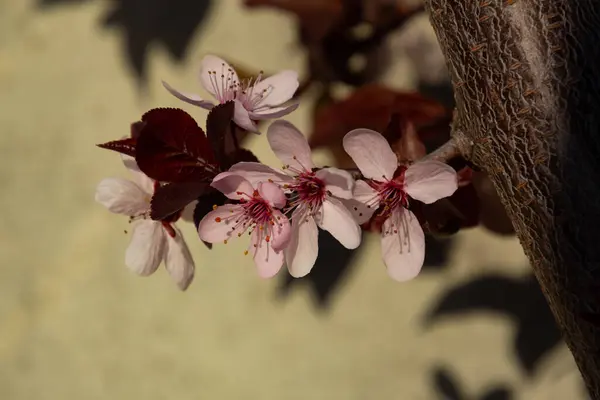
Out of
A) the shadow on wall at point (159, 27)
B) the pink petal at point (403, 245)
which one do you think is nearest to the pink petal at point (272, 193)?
the pink petal at point (403, 245)

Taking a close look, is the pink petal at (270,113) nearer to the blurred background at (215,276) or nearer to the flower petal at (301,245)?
the flower petal at (301,245)

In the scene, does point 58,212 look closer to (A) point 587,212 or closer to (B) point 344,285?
(B) point 344,285

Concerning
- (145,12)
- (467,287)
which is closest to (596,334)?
(467,287)

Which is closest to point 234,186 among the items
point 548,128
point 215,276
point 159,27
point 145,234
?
point 145,234

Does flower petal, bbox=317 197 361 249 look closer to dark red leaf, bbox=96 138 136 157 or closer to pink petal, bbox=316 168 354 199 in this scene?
pink petal, bbox=316 168 354 199

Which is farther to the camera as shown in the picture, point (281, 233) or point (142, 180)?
point (142, 180)

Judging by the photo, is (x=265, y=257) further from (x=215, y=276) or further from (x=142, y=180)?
(x=215, y=276)

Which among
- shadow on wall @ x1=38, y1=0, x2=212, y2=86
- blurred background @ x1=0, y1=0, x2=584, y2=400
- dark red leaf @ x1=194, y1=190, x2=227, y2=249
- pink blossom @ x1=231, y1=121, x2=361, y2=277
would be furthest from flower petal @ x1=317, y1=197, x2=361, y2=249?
shadow on wall @ x1=38, y1=0, x2=212, y2=86
